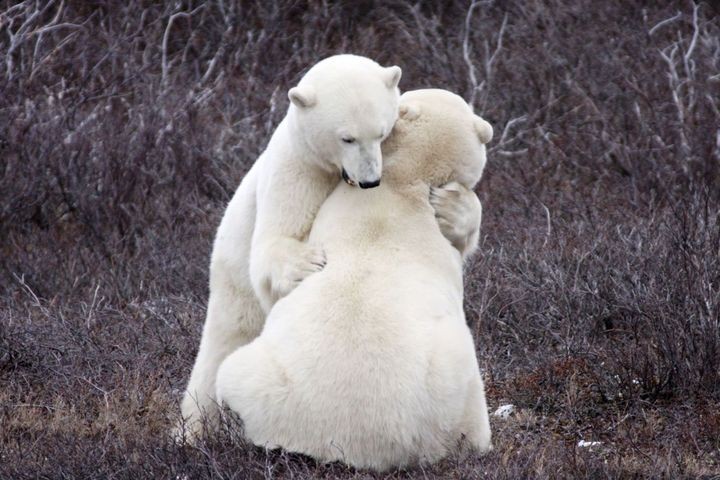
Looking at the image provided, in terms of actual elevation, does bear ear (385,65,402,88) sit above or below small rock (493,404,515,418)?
above

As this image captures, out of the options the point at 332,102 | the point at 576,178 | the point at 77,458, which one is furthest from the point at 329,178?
the point at 576,178

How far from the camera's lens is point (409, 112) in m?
3.11

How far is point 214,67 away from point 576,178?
3.33 meters

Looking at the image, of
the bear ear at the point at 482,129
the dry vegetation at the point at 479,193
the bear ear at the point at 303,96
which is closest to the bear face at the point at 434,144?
the bear ear at the point at 482,129

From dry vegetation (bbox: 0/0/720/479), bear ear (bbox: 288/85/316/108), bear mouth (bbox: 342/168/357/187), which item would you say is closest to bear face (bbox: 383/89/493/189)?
bear mouth (bbox: 342/168/357/187)

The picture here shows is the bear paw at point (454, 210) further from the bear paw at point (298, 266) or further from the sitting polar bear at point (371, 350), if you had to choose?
the bear paw at point (298, 266)

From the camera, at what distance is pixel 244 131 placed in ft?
26.3

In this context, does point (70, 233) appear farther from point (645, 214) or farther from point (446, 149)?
point (446, 149)

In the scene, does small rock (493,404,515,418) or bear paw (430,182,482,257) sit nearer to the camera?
bear paw (430,182,482,257)

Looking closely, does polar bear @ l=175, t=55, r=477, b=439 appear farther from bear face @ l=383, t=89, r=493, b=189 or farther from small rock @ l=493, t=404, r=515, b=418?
small rock @ l=493, t=404, r=515, b=418

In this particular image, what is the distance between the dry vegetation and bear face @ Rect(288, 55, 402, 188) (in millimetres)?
770

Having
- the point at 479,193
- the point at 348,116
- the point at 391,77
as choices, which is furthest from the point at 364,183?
the point at 479,193

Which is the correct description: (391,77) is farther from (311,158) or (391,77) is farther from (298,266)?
(298,266)

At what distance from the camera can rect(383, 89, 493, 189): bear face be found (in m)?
3.09
